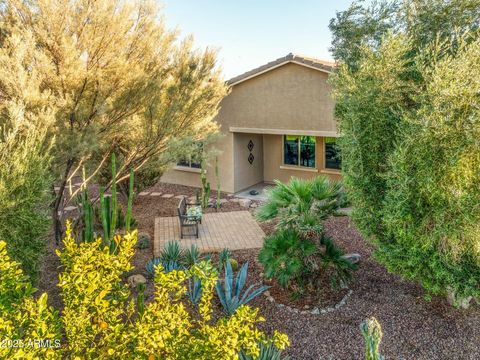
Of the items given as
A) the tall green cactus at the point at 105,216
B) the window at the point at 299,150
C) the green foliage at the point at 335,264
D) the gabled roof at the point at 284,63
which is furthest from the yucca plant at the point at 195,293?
the window at the point at 299,150

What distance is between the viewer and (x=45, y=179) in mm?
6980

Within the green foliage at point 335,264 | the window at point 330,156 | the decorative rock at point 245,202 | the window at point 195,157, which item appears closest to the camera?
the green foliage at point 335,264

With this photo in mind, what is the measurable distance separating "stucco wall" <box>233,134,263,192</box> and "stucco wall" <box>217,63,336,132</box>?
1174 mm

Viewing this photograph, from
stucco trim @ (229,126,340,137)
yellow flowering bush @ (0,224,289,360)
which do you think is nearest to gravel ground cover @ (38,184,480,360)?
yellow flowering bush @ (0,224,289,360)

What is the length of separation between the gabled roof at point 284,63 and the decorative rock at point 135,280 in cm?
931

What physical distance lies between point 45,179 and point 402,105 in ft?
23.9

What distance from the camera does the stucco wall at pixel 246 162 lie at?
1700 centimetres

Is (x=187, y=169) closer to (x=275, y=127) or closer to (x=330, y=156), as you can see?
(x=275, y=127)

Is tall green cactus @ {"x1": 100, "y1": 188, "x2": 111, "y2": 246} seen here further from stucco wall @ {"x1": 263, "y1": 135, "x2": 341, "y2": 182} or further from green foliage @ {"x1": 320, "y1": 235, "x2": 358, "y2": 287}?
stucco wall @ {"x1": 263, "y1": 135, "x2": 341, "y2": 182}

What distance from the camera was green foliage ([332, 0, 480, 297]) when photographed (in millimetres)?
4969

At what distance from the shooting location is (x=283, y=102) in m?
14.7

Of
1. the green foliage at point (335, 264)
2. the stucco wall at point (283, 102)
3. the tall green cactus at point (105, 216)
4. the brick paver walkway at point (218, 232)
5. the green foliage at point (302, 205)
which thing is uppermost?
the stucco wall at point (283, 102)

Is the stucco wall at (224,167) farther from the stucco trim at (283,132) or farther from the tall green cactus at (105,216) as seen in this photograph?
the tall green cactus at (105,216)

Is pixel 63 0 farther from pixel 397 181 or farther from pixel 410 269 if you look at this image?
pixel 410 269
